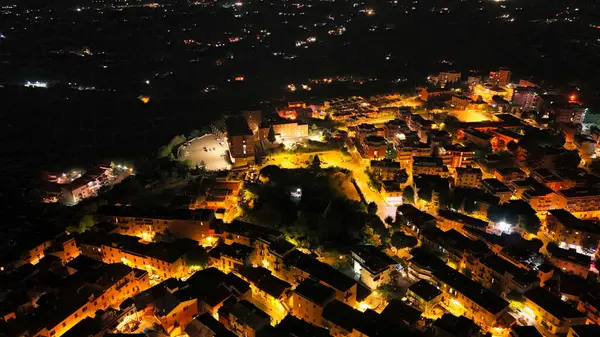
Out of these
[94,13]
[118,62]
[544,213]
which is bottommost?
[544,213]

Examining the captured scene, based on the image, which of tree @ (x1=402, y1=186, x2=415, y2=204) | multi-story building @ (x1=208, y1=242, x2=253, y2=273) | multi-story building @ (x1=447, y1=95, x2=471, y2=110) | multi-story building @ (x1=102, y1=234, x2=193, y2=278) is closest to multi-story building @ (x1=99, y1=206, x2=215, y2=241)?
multi-story building @ (x1=102, y1=234, x2=193, y2=278)

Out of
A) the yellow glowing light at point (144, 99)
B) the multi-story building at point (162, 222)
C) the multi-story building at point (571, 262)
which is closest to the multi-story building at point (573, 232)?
the multi-story building at point (571, 262)

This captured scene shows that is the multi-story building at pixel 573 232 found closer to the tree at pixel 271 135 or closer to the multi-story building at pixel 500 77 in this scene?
the tree at pixel 271 135

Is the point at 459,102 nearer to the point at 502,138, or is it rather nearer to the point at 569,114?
the point at 502,138

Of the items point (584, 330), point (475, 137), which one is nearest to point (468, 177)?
point (475, 137)

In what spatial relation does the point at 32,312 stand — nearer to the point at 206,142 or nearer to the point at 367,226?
the point at 367,226

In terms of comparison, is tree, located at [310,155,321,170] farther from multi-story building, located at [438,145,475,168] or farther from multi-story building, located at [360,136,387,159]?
multi-story building, located at [438,145,475,168]

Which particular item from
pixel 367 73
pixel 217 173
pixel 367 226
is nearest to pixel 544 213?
pixel 367 226
